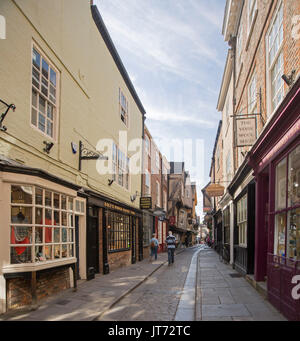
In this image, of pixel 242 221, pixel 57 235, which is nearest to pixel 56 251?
pixel 57 235

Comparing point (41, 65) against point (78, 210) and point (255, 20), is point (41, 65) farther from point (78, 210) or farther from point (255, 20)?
point (255, 20)

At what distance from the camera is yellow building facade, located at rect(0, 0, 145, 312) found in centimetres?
684

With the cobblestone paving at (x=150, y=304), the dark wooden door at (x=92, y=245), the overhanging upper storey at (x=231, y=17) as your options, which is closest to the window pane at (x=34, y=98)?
the dark wooden door at (x=92, y=245)

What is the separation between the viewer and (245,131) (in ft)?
33.6

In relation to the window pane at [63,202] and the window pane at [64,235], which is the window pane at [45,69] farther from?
the window pane at [64,235]

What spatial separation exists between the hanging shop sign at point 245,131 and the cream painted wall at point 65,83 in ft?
16.4

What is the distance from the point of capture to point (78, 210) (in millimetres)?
10742

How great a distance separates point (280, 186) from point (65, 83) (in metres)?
6.58

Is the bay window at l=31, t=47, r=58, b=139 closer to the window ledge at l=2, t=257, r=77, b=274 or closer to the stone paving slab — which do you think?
the window ledge at l=2, t=257, r=77, b=274

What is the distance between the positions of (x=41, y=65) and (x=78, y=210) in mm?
4437

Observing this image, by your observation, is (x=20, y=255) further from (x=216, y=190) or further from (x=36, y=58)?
(x=216, y=190)

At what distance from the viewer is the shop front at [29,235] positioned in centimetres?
654
